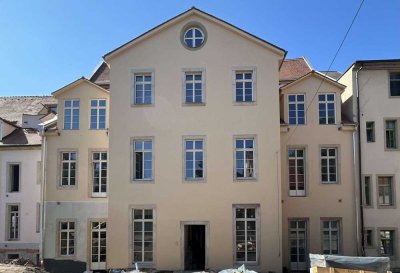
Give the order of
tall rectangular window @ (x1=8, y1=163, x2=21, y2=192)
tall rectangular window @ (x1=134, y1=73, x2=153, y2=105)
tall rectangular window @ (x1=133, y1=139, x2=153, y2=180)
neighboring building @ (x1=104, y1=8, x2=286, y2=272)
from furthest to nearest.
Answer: tall rectangular window @ (x1=8, y1=163, x2=21, y2=192) < tall rectangular window @ (x1=134, y1=73, x2=153, y2=105) < tall rectangular window @ (x1=133, y1=139, x2=153, y2=180) < neighboring building @ (x1=104, y1=8, x2=286, y2=272)

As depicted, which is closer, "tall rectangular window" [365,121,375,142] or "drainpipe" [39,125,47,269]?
"drainpipe" [39,125,47,269]

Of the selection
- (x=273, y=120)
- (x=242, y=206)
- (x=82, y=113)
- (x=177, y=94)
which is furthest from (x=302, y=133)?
(x=82, y=113)

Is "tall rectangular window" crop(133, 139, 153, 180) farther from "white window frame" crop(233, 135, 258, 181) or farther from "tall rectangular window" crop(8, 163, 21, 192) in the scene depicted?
"tall rectangular window" crop(8, 163, 21, 192)

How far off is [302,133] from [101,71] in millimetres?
13040

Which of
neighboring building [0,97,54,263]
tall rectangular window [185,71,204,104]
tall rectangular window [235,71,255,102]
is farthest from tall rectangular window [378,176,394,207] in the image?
neighboring building [0,97,54,263]

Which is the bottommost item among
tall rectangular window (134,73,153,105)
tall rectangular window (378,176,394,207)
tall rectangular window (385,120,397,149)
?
Result: tall rectangular window (378,176,394,207)

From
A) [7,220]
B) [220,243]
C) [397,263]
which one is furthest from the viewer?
[7,220]

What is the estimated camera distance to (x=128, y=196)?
22.3 meters

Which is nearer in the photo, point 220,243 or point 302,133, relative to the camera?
point 220,243

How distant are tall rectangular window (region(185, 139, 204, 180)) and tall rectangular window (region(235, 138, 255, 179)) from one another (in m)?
1.69

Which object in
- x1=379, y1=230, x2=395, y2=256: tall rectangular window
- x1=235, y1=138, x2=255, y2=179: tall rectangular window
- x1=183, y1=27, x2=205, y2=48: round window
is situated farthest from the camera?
x1=379, y1=230, x2=395, y2=256: tall rectangular window

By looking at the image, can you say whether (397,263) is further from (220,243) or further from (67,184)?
(67,184)

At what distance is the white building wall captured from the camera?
27.6 m

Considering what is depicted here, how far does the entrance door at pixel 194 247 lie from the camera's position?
890 inches
